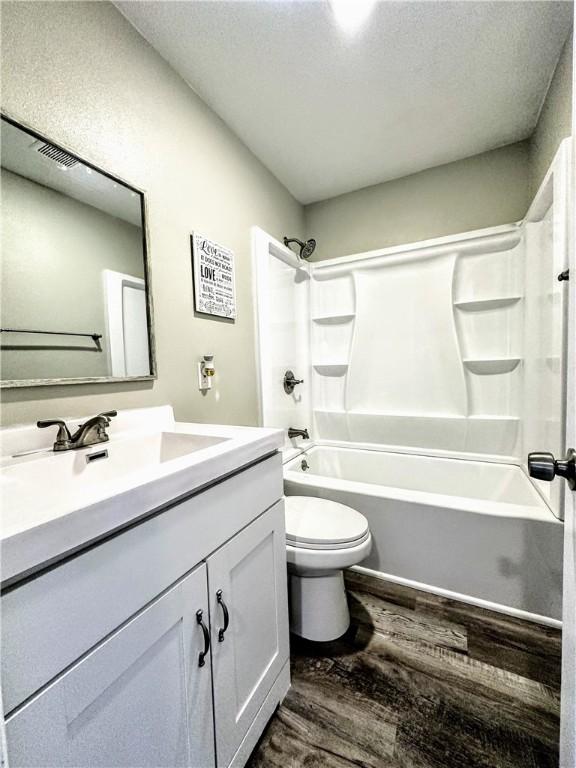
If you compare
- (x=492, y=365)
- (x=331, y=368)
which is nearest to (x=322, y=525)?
(x=331, y=368)

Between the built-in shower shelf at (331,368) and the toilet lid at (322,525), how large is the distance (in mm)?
1230

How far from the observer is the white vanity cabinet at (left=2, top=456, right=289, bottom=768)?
A: 435 mm

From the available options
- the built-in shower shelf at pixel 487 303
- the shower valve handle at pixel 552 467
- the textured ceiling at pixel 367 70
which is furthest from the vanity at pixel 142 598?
the built-in shower shelf at pixel 487 303

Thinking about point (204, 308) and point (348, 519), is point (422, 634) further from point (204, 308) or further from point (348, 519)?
point (204, 308)

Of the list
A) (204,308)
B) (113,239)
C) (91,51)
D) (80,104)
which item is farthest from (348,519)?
(91,51)

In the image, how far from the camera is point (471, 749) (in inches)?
37.1

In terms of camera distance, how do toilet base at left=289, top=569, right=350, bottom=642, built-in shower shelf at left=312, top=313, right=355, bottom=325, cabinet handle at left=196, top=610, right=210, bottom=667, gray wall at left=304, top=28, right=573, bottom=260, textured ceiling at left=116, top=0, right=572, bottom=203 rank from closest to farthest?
cabinet handle at left=196, top=610, right=210, bottom=667, textured ceiling at left=116, top=0, right=572, bottom=203, toilet base at left=289, top=569, right=350, bottom=642, gray wall at left=304, top=28, right=573, bottom=260, built-in shower shelf at left=312, top=313, right=355, bottom=325

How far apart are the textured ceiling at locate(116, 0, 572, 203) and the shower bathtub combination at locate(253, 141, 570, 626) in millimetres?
522

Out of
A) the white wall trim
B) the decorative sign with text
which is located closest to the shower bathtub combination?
the white wall trim

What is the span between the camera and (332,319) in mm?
2561

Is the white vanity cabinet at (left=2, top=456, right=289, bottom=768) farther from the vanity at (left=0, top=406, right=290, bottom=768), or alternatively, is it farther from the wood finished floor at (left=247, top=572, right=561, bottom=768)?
the wood finished floor at (left=247, top=572, right=561, bottom=768)

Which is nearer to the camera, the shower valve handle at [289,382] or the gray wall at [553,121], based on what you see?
the gray wall at [553,121]

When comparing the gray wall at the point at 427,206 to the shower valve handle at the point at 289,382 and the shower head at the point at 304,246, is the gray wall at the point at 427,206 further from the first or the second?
the shower valve handle at the point at 289,382

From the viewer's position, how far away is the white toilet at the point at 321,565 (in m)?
1.23
